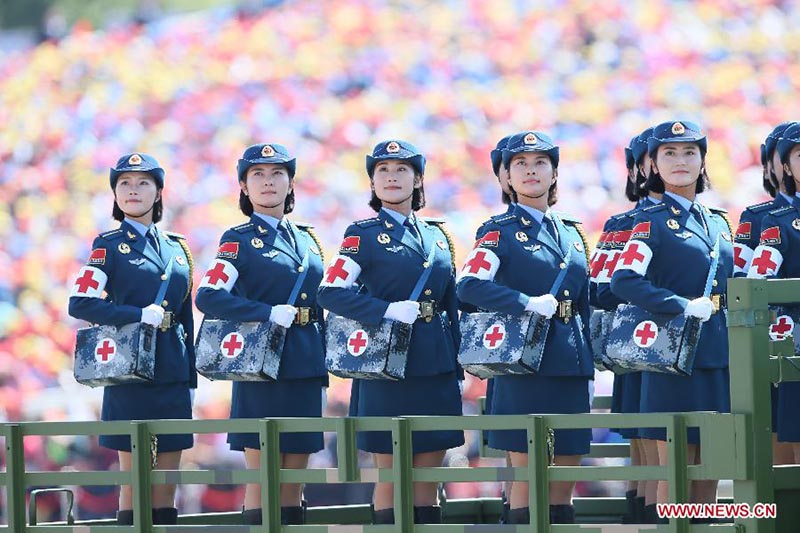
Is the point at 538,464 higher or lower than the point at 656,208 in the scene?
lower

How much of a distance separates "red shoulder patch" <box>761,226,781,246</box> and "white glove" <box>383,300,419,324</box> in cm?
156

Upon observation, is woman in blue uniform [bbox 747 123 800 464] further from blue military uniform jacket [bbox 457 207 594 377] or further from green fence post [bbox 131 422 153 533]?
green fence post [bbox 131 422 153 533]

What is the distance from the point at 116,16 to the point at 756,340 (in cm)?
1139

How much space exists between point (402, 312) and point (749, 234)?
1611 mm

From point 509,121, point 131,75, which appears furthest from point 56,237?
point 509,121

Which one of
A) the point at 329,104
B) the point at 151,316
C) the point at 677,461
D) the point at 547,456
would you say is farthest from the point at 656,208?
the point at 329,104

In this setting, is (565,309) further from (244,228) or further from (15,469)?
(15,469)

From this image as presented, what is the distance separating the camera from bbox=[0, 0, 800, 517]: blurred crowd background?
14.5 metres

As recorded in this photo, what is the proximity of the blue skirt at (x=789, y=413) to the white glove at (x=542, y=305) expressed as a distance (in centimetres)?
102

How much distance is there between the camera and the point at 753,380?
5852 millimetres

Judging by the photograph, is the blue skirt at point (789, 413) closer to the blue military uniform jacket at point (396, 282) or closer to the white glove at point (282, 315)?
the blue military uniform jacket at point (396, 282)

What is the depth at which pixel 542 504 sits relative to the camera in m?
6.10

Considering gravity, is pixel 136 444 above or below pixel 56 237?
below

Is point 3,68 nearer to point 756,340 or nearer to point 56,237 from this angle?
point 56,237
